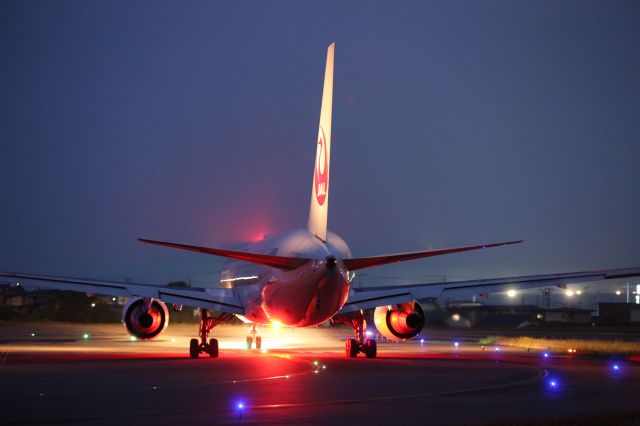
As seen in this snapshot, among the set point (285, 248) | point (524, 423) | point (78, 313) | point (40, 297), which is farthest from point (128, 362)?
point (40, 297)

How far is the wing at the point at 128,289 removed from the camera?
30.3m

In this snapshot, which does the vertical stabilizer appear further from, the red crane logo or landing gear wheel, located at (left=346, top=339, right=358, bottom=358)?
landing gear wheel, located at (left=346, top=339, right=358, bottom=358)

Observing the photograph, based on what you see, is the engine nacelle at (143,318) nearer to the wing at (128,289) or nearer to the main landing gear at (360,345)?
the wing at (128,289)

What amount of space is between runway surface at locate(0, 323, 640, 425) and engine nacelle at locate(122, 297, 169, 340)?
86cm

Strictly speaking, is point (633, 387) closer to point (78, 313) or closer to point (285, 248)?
point (285, 248)

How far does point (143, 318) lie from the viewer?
98.9ft

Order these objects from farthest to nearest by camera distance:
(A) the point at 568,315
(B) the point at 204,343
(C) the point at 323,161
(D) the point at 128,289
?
(A) the point at 568,315
(B) the point at 204,343
(D) the point at 128,289
(C) the point at 323,161

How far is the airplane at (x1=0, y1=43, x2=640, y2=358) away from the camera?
2534 cm

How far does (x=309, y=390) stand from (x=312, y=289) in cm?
749

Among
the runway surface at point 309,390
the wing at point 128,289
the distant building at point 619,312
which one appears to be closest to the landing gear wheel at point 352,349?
the runway surface at point 309,390

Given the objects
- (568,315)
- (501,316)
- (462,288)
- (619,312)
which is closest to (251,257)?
(462,288)

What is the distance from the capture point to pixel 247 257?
23.6 m

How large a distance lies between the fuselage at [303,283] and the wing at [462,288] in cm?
298

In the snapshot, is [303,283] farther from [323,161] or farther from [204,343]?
[204,343]
